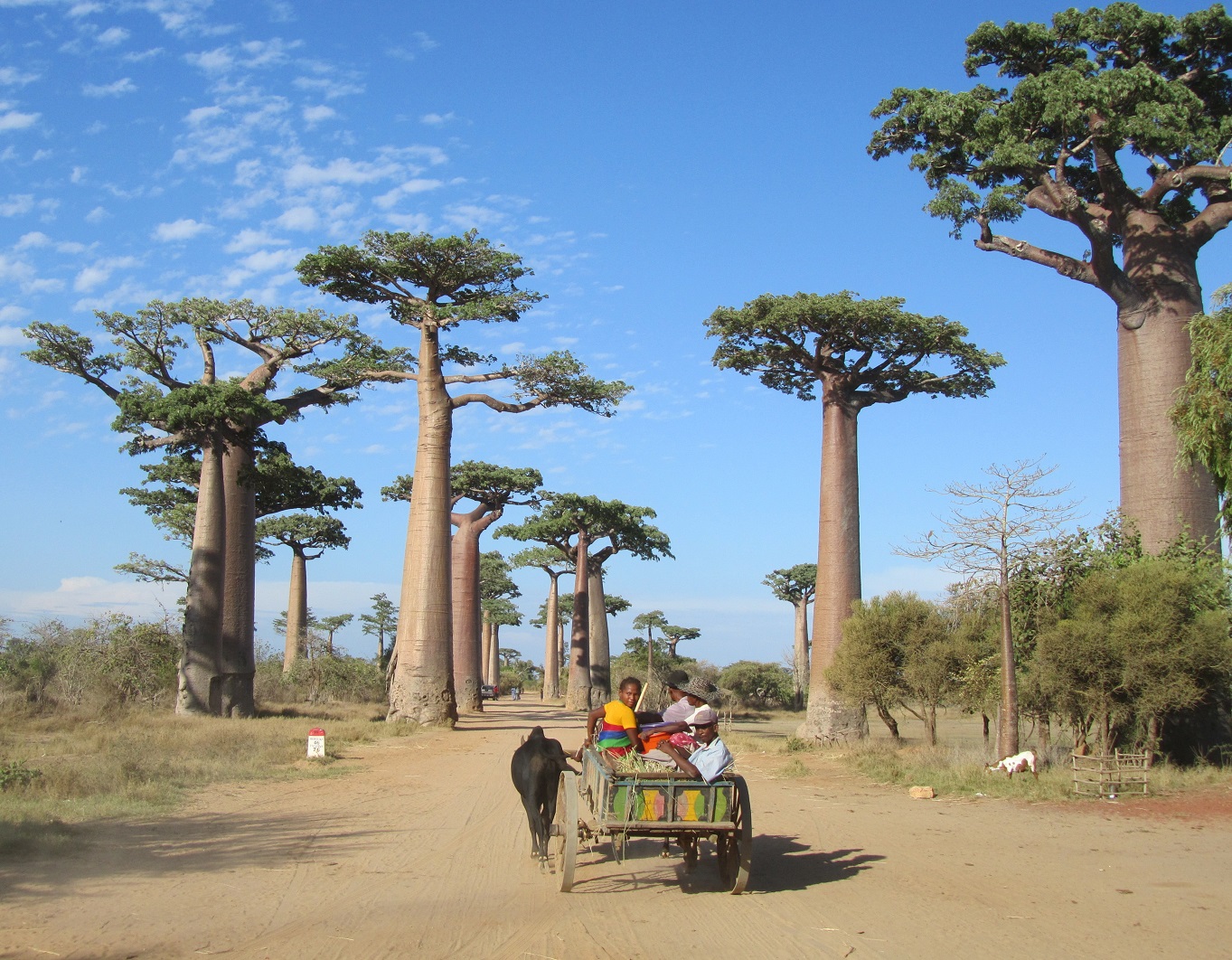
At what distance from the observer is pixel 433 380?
20.6 meters

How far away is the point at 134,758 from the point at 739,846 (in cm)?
796

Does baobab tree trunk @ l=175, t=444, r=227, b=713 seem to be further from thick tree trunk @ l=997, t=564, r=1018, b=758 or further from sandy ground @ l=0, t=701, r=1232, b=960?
thick tree trunk @ l=997, t=564, r=1018, b=758

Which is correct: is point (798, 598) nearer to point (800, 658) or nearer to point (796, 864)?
point (800, 658)

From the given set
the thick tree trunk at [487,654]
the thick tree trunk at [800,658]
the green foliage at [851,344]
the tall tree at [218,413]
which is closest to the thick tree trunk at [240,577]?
the tall tree at [218,413]

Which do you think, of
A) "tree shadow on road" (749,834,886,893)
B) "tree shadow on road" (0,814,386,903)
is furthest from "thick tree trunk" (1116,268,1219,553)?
"tree shadow on road" (0,814,386,903)

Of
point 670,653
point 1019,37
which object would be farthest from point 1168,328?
point 670,653

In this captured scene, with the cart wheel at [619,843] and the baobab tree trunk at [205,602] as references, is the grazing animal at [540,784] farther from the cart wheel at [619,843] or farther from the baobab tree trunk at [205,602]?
the baobab tree trunk at [205,602]

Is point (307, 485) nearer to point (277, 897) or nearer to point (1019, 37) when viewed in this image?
point (1019, 37)

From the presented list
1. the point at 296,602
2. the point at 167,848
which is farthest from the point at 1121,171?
the point at 296,602

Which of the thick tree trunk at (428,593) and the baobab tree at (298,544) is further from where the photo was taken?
the baobab tree at (298,544)

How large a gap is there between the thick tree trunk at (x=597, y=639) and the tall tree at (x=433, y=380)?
475 inches

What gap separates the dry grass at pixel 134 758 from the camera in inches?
326

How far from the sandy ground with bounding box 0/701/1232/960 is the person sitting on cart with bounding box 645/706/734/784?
75 cm

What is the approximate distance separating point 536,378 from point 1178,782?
44.1ft
